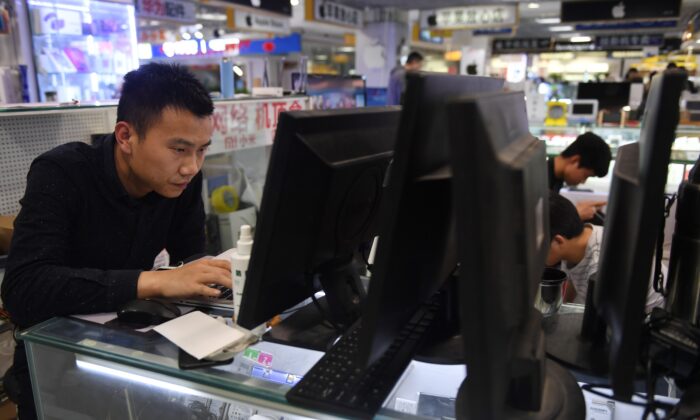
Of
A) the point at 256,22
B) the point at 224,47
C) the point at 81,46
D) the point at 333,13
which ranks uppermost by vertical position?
the point at 333,13

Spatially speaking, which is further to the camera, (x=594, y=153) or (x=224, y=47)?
(x=224, y=47)

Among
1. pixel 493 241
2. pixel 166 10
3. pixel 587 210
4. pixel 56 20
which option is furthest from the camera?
pixel 166 10

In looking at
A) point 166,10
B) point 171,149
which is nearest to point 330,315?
point 171,149

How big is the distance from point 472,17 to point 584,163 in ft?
19.9

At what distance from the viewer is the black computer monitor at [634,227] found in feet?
1.83

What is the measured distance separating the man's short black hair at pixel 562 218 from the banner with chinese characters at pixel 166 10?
275 inches

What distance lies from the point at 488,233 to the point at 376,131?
0.48 m

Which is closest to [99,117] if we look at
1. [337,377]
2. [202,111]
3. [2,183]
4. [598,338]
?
[2,183]

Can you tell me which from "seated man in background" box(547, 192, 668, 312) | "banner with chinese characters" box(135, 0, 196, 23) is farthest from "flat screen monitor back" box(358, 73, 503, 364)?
"banner with chinese characters" box(135, 0, 196, 23)

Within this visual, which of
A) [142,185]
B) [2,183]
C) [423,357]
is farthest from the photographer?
[2,183]

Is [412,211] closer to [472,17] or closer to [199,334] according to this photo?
[199,334]

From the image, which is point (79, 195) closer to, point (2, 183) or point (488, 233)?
point (2, 183)

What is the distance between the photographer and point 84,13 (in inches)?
213

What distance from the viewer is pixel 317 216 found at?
90cm
